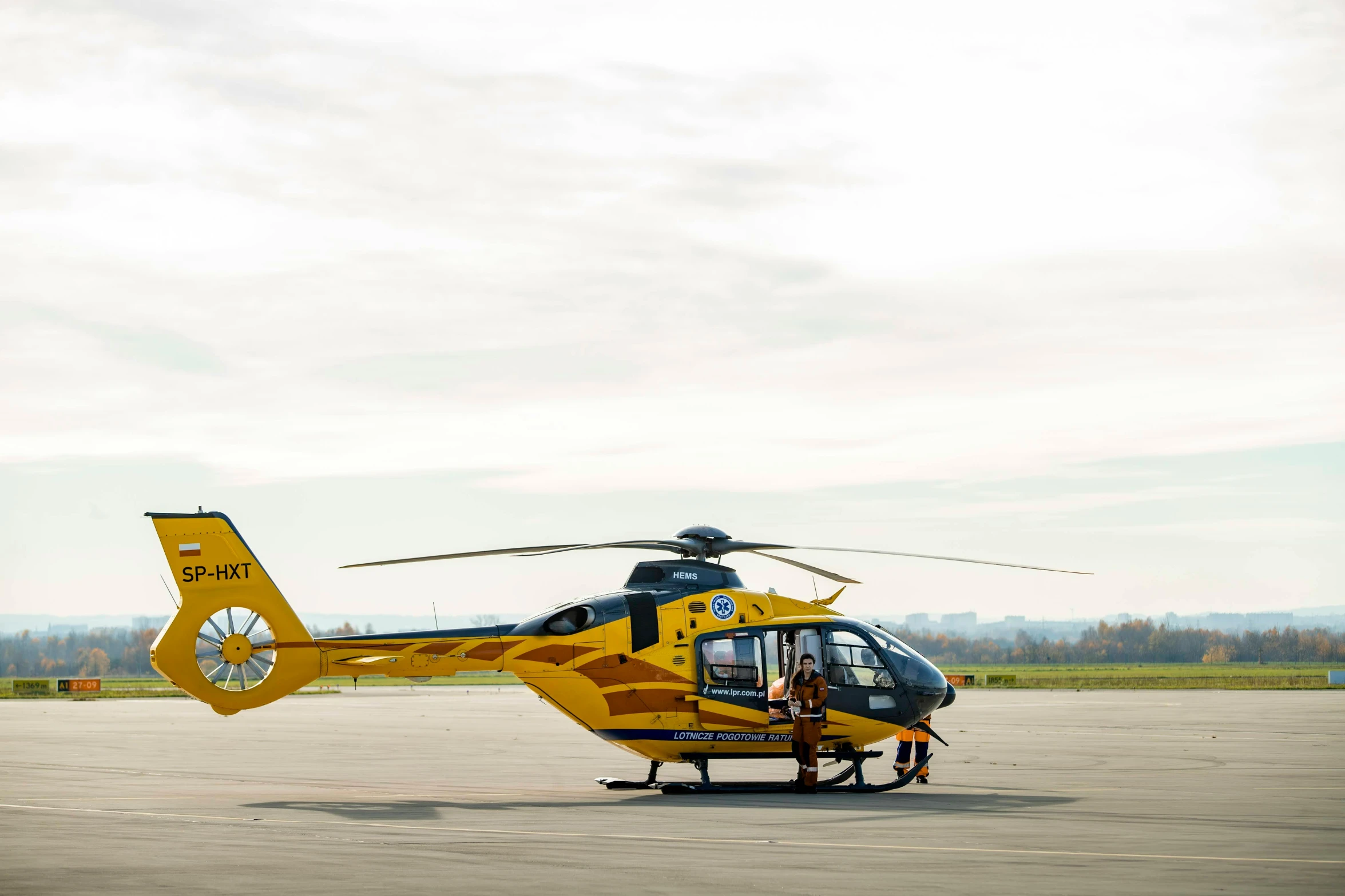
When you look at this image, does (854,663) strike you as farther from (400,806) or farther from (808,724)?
(400,806)

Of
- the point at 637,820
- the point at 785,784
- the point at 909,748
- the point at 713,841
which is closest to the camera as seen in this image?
the point at 713,841

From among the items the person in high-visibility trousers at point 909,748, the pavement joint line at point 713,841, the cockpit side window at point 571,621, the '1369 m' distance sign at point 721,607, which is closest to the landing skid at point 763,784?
the person in high-visibility trousers at point 909,748

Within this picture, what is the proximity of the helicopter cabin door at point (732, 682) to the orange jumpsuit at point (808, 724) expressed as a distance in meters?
0.63

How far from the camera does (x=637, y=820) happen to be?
685 inches

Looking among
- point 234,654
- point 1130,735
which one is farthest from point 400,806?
point 1130,735

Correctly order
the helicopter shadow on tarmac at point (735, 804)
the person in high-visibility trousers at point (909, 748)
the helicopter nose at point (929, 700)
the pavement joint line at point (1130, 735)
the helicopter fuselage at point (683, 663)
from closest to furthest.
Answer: the helicopter shadow on tarmac at point (735, 804) < the helicopter fuselage at point (683, 663) < the helicopter nose at point (929, 700) < the person in high-visibility trousers at point (909, 748) < the pavement joint line at point (1130, 735)

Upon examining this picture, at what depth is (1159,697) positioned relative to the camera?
2301 inches

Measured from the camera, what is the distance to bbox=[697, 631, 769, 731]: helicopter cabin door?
21.9m

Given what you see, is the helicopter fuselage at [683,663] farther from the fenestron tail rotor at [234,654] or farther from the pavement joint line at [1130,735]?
the pavement joint line at [1130,735]

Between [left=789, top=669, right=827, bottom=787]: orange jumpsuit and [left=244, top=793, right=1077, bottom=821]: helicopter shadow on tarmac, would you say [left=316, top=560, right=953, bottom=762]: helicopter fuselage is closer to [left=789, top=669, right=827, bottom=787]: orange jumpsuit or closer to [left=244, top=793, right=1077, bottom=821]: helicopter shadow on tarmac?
[left=789, top=669, right=827, bottom=787]: orange jumpsuit

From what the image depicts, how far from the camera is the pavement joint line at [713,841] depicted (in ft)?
44.5

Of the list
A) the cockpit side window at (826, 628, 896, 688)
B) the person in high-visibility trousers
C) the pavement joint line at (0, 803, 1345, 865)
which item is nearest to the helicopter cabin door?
the cockpit side window at (826, 628, 896, 688)

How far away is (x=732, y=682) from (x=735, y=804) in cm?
277

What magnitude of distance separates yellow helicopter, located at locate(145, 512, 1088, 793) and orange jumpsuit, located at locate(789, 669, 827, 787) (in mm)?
344
